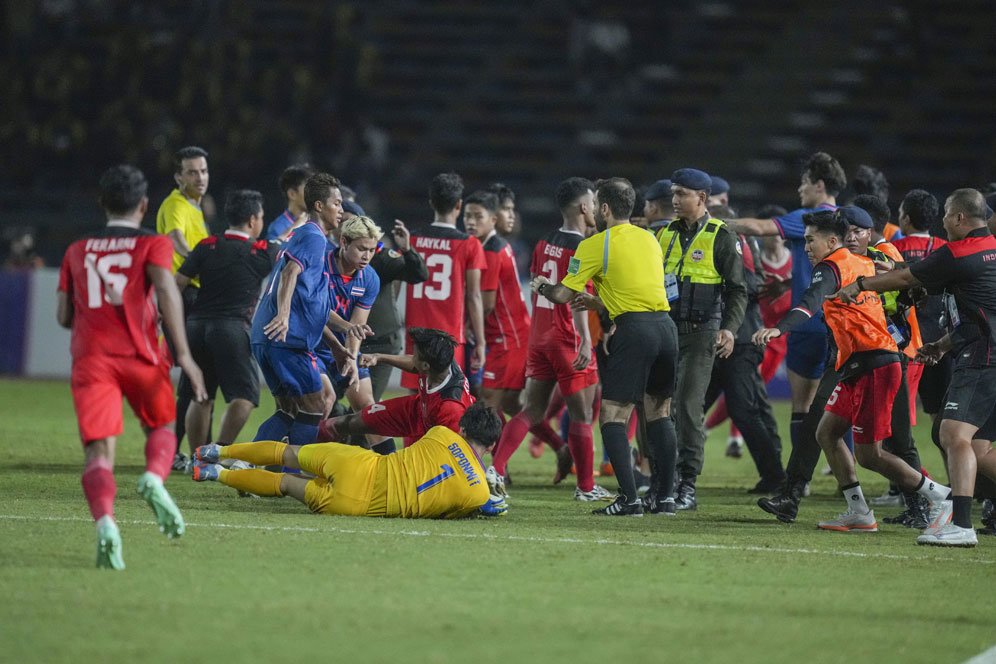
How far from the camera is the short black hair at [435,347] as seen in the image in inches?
335

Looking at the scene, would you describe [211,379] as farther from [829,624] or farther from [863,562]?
[829,624]

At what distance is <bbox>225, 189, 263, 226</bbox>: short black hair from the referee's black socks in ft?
10.4

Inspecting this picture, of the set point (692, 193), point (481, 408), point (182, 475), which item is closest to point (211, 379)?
point (182, 475)

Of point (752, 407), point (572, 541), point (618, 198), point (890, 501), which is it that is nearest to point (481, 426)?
point (572, 541)

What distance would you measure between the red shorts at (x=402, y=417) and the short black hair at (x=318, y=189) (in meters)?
1.41

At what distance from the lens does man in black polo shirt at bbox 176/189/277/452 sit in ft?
33.5

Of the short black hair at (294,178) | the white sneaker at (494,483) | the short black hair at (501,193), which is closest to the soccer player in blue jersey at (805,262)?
the short black hair at (501,193)

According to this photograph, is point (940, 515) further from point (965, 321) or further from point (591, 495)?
point (591, 495)

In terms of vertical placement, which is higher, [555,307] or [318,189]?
[318,189]

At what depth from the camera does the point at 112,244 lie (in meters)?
6.41

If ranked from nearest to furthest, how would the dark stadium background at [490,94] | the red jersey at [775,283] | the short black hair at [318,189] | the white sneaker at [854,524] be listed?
1. the white sneaker at [854,524]
2. the short black hair at [318,189]
3. the red jersey at [775,283]
4. the dark stadium background at [490,94]

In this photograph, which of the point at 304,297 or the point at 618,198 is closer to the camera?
the point at 618,198

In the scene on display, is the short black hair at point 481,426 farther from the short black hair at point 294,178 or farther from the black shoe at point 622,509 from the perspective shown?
the short black hair at point 294,178

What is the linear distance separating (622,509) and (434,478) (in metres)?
1.41
